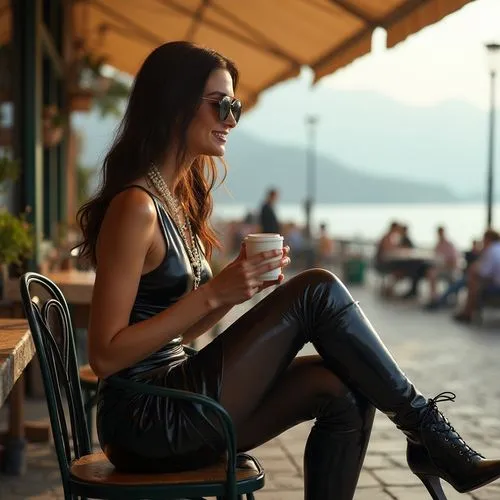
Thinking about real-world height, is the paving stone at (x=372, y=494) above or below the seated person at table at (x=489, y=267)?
below

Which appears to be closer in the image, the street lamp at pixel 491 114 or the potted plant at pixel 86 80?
the potted plant at pixel 86 80

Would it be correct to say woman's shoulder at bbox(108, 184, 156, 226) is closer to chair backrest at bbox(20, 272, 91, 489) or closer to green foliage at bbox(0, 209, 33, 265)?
chair backrest at bbox(20, 272, 91, 489)

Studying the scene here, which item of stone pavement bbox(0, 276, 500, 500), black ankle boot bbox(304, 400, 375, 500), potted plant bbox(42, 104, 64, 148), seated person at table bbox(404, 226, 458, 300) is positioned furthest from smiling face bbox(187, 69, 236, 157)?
seated person at table bbox(404, 226, 458, 300)

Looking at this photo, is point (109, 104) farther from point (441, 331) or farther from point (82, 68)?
point (441, 331)

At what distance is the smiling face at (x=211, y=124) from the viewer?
2645 mm

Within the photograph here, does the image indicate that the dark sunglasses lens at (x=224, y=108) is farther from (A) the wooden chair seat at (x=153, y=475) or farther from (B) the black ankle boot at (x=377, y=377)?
(A) the wooden chair seat at (x=153, y=475)

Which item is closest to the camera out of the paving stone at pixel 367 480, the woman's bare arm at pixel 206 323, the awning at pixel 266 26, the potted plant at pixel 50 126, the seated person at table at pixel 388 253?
the woman's bare arm at pixel 206 323

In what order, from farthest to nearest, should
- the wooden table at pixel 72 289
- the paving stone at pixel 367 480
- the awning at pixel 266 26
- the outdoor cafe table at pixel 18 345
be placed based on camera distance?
the awning at pixel 266 26 < the wooden table at pixel 72 289 < the paving stone at pixel 367 480 < the outdoor cafe table at pixel 18 345

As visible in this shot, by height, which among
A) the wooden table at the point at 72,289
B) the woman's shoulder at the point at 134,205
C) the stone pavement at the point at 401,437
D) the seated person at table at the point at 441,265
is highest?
the woman's shoulder at the point at 134,205

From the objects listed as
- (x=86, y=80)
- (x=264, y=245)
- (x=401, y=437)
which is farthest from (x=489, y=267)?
(x=264, y=245)

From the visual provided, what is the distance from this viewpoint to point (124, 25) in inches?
471

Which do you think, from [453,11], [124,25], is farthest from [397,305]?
[453,11]

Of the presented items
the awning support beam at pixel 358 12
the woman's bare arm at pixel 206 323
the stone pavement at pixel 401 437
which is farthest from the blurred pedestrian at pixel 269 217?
the woman's bare arm at pixel 206 323

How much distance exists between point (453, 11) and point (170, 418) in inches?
138
